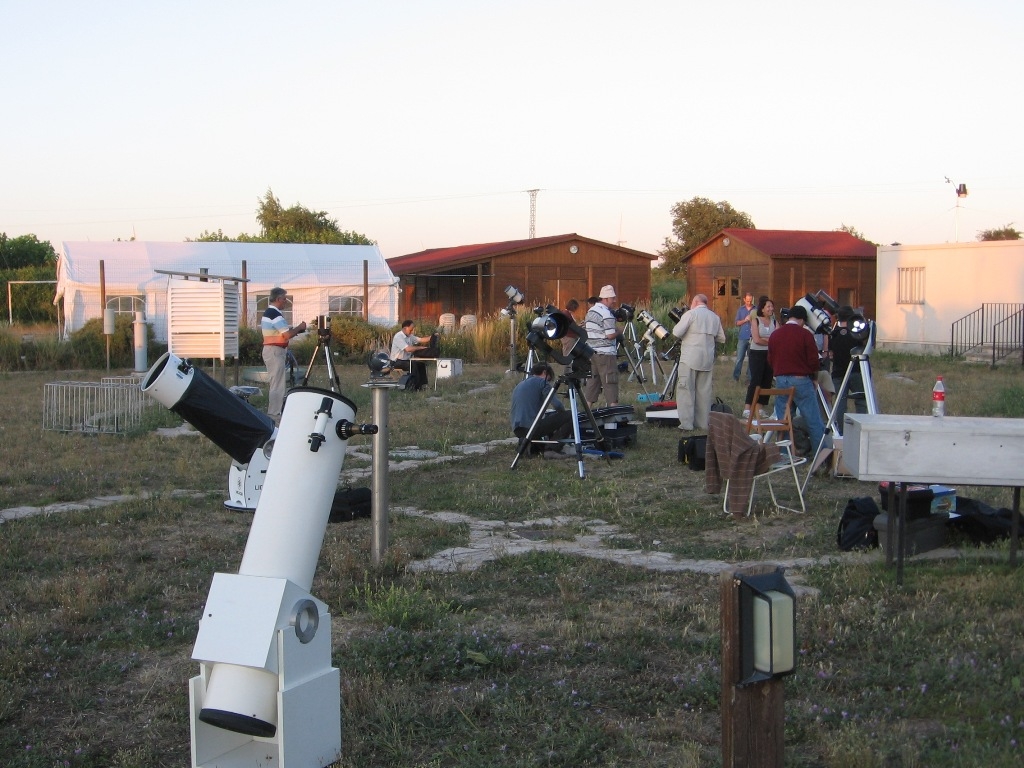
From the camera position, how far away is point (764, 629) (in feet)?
8.48

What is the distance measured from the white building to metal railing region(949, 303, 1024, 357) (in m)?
13.3

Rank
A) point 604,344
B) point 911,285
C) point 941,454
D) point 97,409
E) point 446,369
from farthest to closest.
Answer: point 911,285 → point 446,369 → point 97,409 → point 604,344 → point 941,454

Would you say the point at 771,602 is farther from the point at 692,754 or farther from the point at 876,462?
the point at 876,462

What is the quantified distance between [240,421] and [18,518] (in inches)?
66.3

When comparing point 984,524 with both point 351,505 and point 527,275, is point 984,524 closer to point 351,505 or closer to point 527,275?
point 351,505

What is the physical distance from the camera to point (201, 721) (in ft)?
10.9

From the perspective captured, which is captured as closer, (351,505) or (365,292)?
(351,505)

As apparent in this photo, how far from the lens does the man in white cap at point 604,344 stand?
1207 cm

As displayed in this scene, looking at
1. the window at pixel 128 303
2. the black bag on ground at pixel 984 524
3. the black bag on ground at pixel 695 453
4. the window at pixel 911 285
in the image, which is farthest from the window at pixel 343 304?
the black bag on ground at pixel 984 524

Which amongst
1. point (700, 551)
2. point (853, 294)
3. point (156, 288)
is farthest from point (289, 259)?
point (700, 551)

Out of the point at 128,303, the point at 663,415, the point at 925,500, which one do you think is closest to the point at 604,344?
the point at 663,415

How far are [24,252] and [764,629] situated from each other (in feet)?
175

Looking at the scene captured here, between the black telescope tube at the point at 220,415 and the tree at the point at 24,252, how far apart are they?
149ft

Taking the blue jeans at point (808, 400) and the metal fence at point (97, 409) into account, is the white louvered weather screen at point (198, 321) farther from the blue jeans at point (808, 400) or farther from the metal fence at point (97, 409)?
the blue jeans at point (808, 400)
